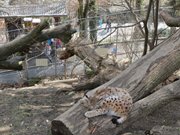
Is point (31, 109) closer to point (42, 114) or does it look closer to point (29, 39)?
point (42, 114)

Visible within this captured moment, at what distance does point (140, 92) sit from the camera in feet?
10.9

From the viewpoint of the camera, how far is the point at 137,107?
287 cm

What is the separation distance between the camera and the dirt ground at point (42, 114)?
3322 mm

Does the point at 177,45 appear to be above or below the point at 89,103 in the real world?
above

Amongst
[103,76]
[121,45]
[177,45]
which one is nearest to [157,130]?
[177,45]

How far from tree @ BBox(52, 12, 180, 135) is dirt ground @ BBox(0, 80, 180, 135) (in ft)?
A: 1.07

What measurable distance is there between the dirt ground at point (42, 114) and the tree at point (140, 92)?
325mm

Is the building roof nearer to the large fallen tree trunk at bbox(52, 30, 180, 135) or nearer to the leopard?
the large fallen tree trunk at bbox(52, 30, 180, 135)

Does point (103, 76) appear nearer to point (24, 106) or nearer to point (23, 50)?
point (24, 106)

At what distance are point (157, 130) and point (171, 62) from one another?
85 cm

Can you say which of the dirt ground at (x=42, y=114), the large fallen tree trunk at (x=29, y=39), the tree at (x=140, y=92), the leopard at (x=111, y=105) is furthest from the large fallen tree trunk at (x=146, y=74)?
the large fallen tree trunk at (x=29, y=39)

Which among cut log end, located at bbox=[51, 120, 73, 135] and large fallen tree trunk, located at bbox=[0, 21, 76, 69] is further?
cut log end, located at bbox=[51, 120, 73, 135]

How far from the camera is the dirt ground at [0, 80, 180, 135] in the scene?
131 inches

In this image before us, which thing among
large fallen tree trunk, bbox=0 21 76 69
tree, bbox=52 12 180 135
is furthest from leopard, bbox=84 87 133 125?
large fallen tree trunk, bbox=0 21 76 69
